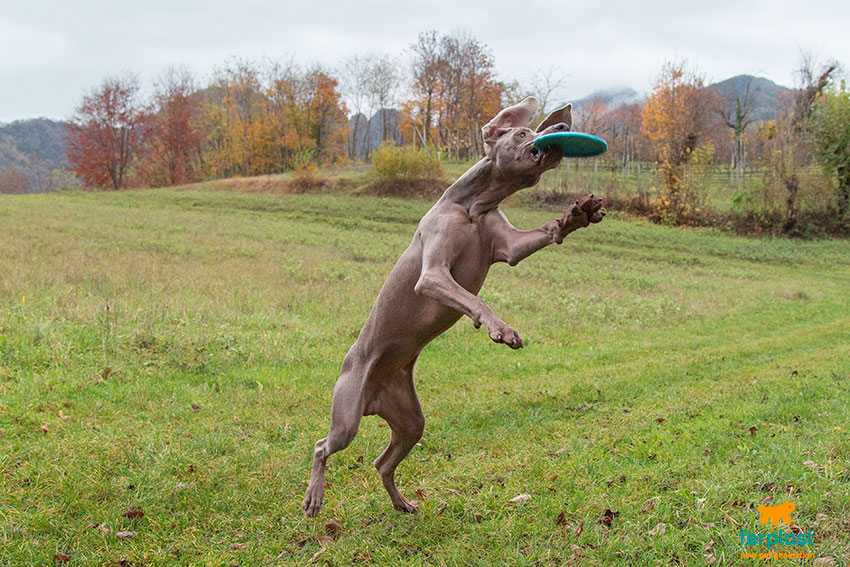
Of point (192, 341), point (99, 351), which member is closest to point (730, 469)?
point (192, 341)

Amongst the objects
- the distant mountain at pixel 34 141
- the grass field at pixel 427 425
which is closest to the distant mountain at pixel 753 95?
the grass field at pixel 427 425

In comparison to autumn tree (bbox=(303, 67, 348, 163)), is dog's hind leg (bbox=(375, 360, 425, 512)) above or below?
below

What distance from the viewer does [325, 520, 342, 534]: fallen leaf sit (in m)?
4.69

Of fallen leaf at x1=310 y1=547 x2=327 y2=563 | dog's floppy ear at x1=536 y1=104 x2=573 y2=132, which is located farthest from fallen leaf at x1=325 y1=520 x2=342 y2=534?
dog's floppy ear at x1=536 y1=104 x2=573 y2=132

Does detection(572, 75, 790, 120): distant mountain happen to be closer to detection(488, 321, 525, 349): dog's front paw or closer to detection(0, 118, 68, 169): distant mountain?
detection(488, 321, 525, 349): dog's front paw

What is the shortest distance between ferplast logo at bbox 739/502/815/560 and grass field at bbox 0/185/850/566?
0.05 metres

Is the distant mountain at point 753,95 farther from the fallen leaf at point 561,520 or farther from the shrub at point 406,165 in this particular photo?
the fallen leaf at point 561,520

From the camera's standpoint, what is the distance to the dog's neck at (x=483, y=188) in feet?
12.3

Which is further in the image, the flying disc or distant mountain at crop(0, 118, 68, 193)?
distant mountain at crop(0, 118, 68, 193)

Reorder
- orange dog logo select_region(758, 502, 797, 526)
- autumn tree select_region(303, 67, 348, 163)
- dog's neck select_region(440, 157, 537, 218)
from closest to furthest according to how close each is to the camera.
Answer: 1. dog's neck select_region(440, 157, 537, 218)
2. orange dog logo select_region(758, 502, 797, 526)
3. autumn tree select_region(303, 67, 348, 163)

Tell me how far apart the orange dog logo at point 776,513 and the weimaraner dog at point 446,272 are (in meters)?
2.40

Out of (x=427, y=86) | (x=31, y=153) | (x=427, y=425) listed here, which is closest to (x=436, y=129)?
(x=427, y=86)

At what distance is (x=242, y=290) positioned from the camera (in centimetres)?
1286

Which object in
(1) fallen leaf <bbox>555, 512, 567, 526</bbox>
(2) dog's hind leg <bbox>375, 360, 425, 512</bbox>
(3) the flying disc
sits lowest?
(1) fallen leaf <bbox>555, 512, 567, 526</bbox>
